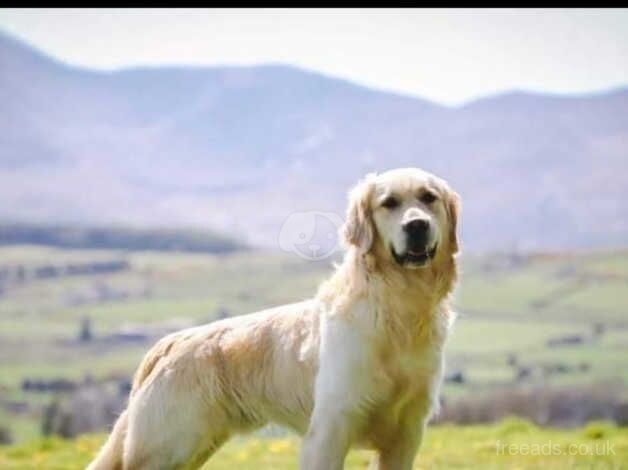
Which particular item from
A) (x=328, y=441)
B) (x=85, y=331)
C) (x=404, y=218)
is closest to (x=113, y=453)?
(x=328, y=441)

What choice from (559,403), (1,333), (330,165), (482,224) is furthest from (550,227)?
(559,403)

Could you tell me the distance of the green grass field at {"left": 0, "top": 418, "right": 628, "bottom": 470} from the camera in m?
11.0

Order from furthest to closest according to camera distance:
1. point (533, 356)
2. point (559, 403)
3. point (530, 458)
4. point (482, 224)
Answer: point (482, 224)
point (533, 356)
point (559, 403)
point (530, 458)

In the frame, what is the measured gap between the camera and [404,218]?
725 centimetres

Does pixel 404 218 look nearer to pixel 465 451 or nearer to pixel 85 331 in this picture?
pixel 465 451

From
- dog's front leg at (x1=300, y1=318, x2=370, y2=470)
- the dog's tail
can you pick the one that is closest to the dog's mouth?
dog's front leg at (x1=300, y1=318, x2=370, y2=470)

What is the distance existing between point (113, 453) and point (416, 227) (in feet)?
9.79

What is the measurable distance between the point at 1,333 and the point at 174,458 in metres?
91.9

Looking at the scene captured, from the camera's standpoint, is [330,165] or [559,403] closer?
[559,403]

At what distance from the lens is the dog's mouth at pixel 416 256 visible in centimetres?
734

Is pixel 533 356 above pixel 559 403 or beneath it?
beneath

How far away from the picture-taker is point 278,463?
11523mm

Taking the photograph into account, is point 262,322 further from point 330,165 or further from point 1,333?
point 330,165

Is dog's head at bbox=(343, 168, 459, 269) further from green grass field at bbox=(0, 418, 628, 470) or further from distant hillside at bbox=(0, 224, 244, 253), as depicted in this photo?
distant hillside at bbox=(0, 224, 244, 253)
